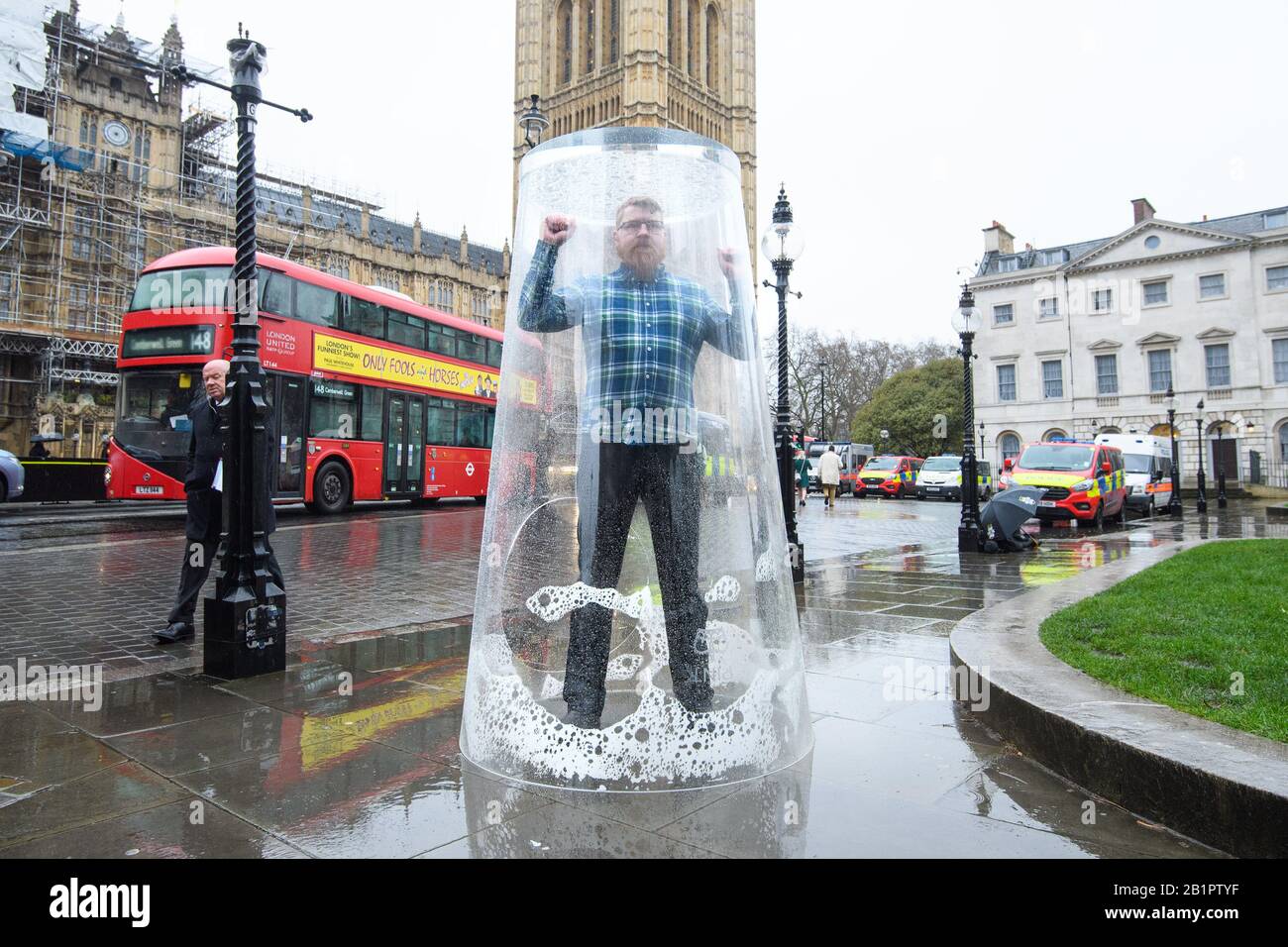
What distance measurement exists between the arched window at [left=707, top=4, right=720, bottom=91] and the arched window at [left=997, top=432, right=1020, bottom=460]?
5113 centimetres

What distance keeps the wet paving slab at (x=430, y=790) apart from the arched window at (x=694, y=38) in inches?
3335

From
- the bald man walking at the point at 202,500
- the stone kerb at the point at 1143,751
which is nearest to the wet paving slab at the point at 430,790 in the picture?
the stone kerb at the point at 1143,751

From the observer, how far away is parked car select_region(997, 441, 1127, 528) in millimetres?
16641

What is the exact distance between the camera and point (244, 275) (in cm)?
477

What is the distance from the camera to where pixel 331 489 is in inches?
656

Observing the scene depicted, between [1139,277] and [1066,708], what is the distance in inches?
1922

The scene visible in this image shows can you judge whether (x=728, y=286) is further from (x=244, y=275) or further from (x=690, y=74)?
(x=690, y=74)

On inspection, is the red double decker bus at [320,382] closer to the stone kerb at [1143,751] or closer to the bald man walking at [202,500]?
the bald man walking at [202,500]

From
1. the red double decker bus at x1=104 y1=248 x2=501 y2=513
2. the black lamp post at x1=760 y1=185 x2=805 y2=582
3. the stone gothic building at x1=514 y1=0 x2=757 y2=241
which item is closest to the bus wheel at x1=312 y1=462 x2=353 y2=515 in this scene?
the red double decker bus at x1=104 y1=248 x2=501 y2=513

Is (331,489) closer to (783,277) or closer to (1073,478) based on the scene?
(783,277)

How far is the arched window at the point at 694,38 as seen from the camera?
78812mm

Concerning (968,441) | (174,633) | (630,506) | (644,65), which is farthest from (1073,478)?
(644,65)
